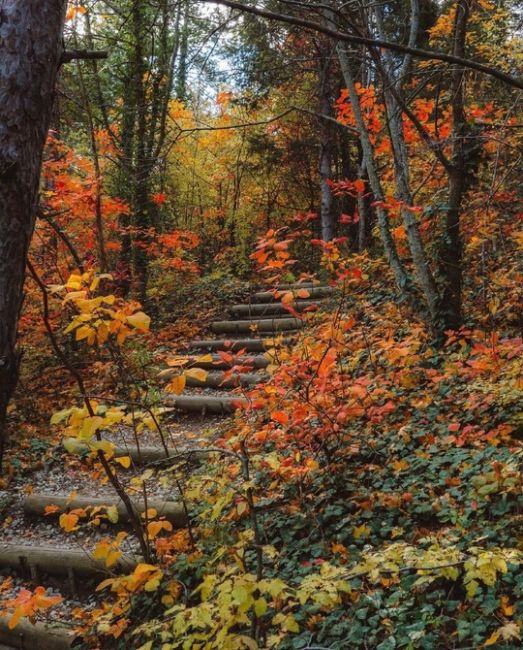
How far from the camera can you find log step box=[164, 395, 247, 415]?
285 inches

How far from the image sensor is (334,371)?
17.9ft

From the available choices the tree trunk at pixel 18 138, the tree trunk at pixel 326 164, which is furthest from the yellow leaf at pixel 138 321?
the tree trunk at pixel 326 164

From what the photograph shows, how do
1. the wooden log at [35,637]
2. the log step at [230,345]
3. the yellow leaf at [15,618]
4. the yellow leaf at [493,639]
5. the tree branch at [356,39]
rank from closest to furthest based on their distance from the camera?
1. the tree branch at [356,39]
2. the yellow leaf at [493,639]
3. the yellow leaf at [15,618]
4. the wooden log at [35,637]
5. the log step at [230,345]

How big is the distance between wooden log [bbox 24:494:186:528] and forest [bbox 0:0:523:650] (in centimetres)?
3

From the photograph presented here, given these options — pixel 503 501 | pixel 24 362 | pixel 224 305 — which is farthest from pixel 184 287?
pixel 503 501

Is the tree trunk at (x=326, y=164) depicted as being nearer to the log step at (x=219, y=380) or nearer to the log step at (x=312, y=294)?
the log step at (x=312, y=294)

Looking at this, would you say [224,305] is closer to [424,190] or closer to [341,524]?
[424,190]

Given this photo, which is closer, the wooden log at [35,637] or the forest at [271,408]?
the forest at [271,408]

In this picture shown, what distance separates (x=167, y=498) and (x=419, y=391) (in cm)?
287

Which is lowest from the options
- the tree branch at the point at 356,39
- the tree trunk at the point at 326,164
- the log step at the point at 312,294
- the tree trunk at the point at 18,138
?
the log step at the point at 312,294

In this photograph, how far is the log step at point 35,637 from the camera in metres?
3.80

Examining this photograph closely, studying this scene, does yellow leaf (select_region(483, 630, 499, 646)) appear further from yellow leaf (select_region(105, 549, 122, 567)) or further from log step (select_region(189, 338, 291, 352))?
log step (select_region(189, 338, 291, 352))

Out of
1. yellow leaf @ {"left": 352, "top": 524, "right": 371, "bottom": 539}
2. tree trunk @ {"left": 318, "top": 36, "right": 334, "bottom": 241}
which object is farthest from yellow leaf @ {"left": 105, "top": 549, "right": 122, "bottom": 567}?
tree trunk @ {"left": 318, "top": 36, "right": 334, "bottom": 241}

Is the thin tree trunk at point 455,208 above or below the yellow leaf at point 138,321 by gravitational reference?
above
